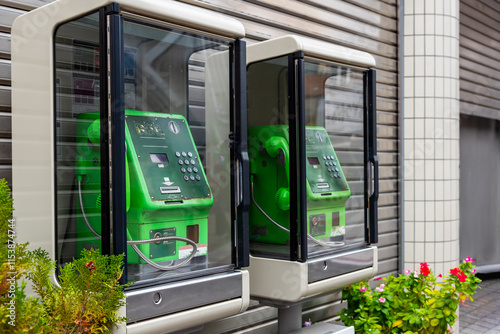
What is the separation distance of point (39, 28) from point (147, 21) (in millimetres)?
479

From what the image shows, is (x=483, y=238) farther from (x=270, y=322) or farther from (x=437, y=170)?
(x=270, y=322)

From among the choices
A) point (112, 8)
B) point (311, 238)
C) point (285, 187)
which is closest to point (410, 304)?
point (311, 238)

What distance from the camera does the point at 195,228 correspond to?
8.69 feet

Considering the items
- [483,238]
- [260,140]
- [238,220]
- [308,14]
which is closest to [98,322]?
[238,220]

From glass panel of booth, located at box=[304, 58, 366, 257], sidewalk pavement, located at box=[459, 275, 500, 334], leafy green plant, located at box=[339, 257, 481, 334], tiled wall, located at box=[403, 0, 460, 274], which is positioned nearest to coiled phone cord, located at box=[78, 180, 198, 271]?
glass panel of booth, located at box=[304, 58, 366, 257]

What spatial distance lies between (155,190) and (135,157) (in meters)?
0.17

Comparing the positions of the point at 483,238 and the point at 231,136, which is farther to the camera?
the point at 483,238

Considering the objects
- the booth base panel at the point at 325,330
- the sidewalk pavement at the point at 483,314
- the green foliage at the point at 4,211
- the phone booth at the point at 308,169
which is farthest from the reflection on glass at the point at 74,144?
the sidewalk pavement at the point at 483,314

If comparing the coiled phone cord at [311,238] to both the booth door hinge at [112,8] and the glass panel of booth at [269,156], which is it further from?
the booth door hinge at [112,8]

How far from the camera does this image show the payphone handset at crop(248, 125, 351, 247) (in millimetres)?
3238

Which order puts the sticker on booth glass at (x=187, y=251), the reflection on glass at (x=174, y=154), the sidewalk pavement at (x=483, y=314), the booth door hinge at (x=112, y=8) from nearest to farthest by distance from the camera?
the booth door hinge at (x=112, y=8) < the reflection on glass at (x=174, y=154) < the sticker on booth glass at (x=187, y=251) < the sidewalk pavement at (x=483, y=314)

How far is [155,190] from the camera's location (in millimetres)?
2455

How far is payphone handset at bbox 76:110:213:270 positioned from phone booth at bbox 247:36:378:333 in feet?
2.14

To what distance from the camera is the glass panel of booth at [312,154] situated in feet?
10.6
